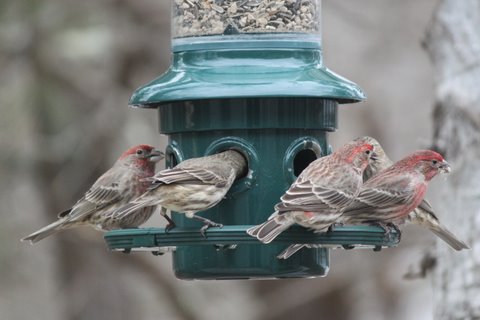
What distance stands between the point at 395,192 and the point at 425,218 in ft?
1.98

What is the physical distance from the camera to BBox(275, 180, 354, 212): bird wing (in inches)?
314

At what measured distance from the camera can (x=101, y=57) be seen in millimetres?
15250

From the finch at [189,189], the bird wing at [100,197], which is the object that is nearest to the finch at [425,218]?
the finch at [189,189]

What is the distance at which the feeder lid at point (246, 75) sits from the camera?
8.41 m

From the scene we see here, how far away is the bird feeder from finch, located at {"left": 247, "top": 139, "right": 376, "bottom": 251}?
318 mm

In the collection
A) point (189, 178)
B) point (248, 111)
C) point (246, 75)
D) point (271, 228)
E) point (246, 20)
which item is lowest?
point (271, 228)

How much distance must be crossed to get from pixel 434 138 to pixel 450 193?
1.77 feet

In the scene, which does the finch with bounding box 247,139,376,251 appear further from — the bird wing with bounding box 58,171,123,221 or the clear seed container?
the bird wing with bounding box 58,171,123,221

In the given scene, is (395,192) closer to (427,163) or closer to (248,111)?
(427,163)

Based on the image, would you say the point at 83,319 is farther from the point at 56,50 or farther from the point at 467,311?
the point at 467,311

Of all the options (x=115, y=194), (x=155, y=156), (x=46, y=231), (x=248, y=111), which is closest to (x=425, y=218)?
(x=248, y=111)

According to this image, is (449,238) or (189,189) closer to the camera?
(189,189)

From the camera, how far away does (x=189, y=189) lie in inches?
328

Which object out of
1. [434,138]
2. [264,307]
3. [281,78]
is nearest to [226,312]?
[264,307]
